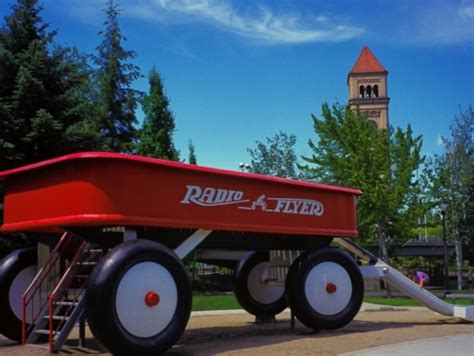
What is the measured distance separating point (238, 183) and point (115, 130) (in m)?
23.6

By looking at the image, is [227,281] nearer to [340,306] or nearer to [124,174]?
[340,306]

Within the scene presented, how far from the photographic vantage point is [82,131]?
19500mm

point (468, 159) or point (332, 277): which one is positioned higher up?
point (468, 159)

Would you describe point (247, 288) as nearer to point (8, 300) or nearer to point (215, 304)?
point (8, 300)

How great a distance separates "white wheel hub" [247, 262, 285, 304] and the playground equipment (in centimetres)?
91

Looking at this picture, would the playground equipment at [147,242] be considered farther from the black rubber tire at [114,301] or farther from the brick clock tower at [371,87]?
the brick clock tower at [371,87]

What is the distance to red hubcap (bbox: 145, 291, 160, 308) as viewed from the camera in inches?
341

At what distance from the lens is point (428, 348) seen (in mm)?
9219

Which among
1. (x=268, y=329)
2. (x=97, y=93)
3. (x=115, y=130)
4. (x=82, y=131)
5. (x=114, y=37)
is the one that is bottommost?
(x=268, y=329)

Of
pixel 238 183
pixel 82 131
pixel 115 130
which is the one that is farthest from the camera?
pixel 115 130

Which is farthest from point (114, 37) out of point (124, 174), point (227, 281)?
point (124, 174)

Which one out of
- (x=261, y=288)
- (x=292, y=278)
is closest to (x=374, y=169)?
(x=261, y=288)

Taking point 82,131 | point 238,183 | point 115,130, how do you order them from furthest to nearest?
point 115,130 → point 82,131 → point 238,183

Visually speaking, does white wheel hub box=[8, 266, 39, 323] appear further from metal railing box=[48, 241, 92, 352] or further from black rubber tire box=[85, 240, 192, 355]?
black rubber tire box=[85, 240, 192, 355]
